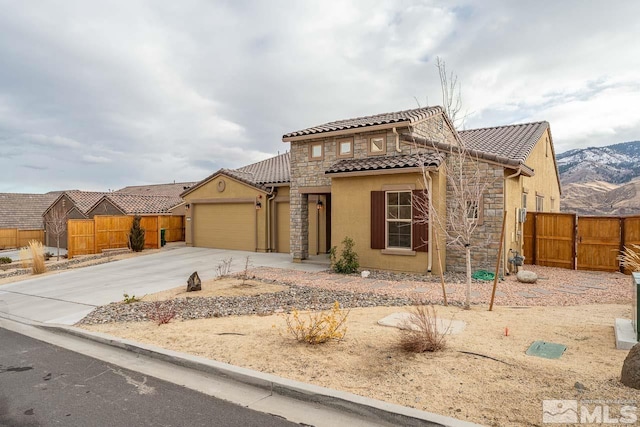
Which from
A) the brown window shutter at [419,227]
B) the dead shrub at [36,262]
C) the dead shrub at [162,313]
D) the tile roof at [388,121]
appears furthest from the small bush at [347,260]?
the dead shrub at [36,262]

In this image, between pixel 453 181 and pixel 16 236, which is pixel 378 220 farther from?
pixel 16 236

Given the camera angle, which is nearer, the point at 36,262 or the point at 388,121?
the point at 388,121

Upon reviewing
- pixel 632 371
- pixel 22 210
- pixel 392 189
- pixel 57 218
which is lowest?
pixel 632 371

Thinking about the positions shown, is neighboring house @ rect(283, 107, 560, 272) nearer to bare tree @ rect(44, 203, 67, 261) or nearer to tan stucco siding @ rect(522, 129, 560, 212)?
tan stucco siding @ rect(522, 129, 560, 212)

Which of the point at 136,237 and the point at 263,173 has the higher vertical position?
the point at 263,173

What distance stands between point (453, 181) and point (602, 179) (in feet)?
272

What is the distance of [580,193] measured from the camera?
55531 mm

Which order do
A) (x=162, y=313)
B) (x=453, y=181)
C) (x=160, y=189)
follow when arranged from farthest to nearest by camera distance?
(x=160, y=189)
(x=162, y=313)
(x=453, y=181)

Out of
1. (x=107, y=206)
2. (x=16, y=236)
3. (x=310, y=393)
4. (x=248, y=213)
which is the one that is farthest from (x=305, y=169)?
(x=16, y=236)

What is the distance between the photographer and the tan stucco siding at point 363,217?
1129cm

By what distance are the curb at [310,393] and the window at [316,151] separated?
10.1m

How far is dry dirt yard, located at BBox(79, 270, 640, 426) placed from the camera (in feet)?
11.8

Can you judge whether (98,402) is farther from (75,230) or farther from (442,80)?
(75,230)

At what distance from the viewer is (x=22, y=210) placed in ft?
121
